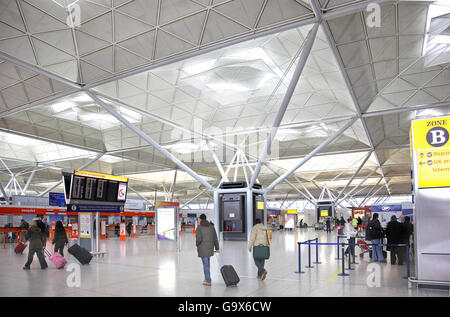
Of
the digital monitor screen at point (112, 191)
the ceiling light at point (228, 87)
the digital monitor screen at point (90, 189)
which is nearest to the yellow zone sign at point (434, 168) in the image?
the digital monitor screen at point (90, 189)

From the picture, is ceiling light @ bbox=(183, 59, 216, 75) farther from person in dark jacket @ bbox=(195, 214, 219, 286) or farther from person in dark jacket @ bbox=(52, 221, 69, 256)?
person in dark jacket @ bbox=(195, 214, 219, 286)

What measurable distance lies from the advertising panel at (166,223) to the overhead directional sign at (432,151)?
50.2 feet

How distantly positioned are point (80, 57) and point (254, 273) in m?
13.3

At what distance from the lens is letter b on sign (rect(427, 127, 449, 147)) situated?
943 centimetres

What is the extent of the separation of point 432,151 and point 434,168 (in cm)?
45

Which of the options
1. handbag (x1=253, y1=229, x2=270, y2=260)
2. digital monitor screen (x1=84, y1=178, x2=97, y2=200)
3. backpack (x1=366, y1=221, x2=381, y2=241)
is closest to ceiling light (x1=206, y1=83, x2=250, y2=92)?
digital monitor screen (x1=84, y1=178, x2=97, y2=200)

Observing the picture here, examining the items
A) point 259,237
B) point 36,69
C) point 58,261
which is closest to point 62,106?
point 36,69

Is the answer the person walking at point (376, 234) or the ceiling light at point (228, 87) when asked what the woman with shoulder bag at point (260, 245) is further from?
the ceiling light at point (228, 87)

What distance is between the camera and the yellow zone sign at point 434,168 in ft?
30.3

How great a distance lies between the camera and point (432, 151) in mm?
9523

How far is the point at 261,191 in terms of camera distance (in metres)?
31.5

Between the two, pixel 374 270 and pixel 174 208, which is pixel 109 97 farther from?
pixel 374 270
